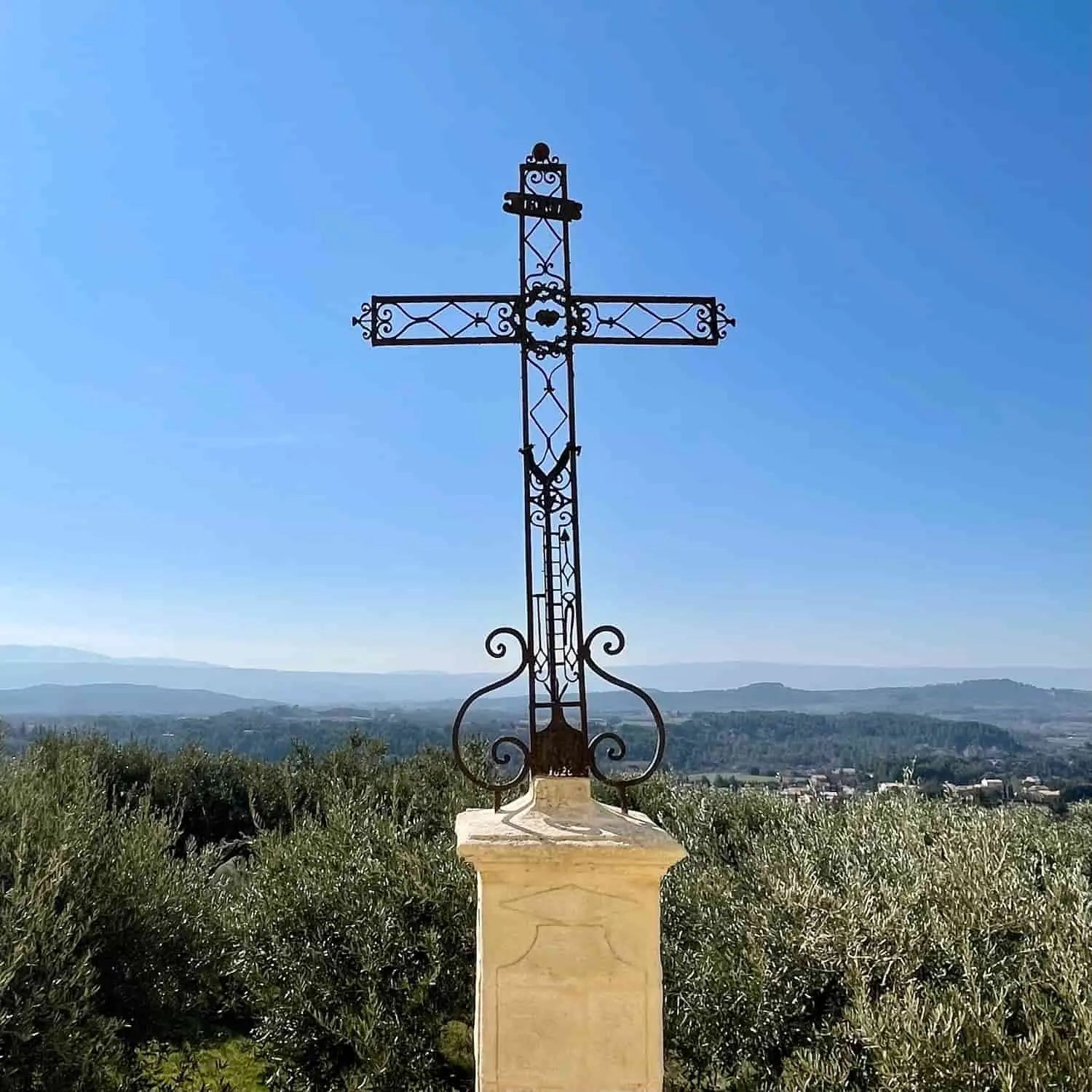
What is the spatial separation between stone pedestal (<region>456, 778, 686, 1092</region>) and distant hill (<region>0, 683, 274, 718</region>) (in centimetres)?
6355

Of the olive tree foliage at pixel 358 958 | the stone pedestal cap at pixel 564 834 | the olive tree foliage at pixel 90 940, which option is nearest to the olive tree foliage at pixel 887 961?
the olive tree foliage at pixel 358 958

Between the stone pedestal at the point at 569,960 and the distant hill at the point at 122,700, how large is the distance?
6355 centimetres

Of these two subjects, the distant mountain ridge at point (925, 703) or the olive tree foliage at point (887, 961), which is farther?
the distant mountain ridge at point (925, 703)

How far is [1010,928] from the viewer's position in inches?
247

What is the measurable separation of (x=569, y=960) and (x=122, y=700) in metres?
76.7

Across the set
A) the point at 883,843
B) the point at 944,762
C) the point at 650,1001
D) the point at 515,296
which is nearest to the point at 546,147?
the point at 515,296

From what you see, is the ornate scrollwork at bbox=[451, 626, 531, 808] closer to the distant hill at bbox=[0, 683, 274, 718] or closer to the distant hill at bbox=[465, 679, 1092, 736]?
the distant hill at bbox=[465, 679, 1092, 736]

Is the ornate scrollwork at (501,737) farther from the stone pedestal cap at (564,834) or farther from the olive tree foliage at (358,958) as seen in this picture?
the olive tree foliage at (358,958)

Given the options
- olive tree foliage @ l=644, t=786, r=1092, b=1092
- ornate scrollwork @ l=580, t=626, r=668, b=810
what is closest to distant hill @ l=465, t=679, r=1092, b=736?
olive tree foliage @ l=644, t=786, r=1092, b=1092

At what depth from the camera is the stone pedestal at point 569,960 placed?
2.40m

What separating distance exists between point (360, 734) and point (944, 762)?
33.8 ft

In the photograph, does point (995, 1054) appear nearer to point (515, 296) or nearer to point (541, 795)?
point (541, 795)

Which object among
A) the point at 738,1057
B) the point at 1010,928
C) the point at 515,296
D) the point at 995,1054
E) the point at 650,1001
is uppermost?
the point at 515,296

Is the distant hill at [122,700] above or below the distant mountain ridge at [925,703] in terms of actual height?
below
